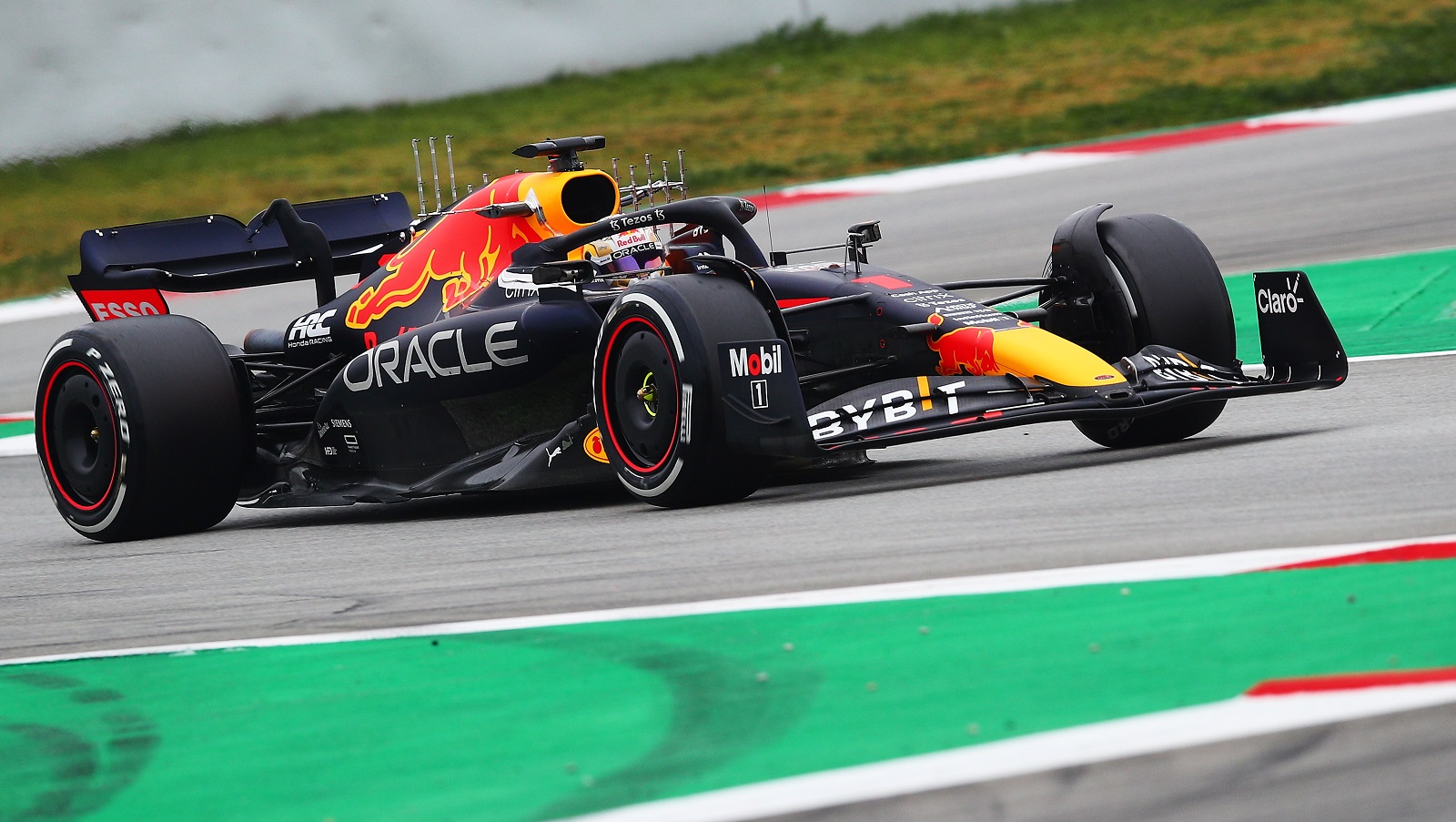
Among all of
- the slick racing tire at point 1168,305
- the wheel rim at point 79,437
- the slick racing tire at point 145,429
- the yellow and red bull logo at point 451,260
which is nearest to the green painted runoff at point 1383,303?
the slick racing tire at point 1168,305

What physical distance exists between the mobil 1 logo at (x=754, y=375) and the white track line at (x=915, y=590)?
166 cm

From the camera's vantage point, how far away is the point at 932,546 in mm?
5246

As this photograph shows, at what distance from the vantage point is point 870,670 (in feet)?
12.7

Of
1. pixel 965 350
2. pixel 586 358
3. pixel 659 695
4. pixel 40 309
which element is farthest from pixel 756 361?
pixel 40 309

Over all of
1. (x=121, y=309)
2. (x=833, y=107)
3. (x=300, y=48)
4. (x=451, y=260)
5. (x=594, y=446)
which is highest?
(x=300, y=48)

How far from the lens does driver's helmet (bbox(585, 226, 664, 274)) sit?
811 cm

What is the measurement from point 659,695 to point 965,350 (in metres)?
3.12

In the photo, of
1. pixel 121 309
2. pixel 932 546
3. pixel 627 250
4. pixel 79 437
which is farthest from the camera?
pixel 121 309

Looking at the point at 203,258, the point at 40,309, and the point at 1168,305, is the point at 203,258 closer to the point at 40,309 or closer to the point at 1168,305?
the point at 1168,305

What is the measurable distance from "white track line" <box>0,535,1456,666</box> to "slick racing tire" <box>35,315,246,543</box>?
315 centimetres

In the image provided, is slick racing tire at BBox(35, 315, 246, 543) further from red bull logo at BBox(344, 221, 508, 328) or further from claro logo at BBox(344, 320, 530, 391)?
red bull logo at BBox(344, 221, 508, 328)

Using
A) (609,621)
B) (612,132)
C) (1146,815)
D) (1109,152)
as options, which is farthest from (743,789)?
(612,132)

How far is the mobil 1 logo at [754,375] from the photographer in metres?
6.39

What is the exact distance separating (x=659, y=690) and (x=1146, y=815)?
1.30 meters
